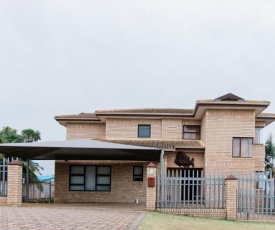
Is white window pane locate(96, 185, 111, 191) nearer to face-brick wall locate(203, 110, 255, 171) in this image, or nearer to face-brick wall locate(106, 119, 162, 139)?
face-brick wall locate(106, 119, 162, 139)

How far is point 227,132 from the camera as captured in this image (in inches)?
1035

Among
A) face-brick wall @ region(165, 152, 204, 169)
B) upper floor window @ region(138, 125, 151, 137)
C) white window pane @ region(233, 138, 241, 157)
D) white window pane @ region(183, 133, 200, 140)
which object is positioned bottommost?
face-brick wall @ region(165, 152, 204, 169)

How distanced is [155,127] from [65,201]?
6.98 metres

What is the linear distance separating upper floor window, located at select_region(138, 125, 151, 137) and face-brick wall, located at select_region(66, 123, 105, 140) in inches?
98.8

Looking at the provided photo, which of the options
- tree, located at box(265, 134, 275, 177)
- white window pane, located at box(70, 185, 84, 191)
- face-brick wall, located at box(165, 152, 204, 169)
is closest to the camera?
face-brick wall, located at box(165, 152, 204, 169)

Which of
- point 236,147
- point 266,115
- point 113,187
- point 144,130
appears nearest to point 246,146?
point 236,147

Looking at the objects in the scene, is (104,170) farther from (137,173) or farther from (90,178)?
(137,173)

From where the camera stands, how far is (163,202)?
19578 millimetres

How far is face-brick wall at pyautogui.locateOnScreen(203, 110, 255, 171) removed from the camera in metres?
26.2

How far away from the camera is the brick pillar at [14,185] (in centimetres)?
1859

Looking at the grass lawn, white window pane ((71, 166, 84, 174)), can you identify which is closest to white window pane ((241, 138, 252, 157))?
white window pane ((71, 166, 84, 174))

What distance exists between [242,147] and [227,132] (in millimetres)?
1180

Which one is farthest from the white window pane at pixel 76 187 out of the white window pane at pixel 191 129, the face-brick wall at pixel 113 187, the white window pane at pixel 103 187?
the white window pane at pixel 191 129

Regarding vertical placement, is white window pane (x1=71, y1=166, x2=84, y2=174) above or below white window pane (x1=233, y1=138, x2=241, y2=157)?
below
